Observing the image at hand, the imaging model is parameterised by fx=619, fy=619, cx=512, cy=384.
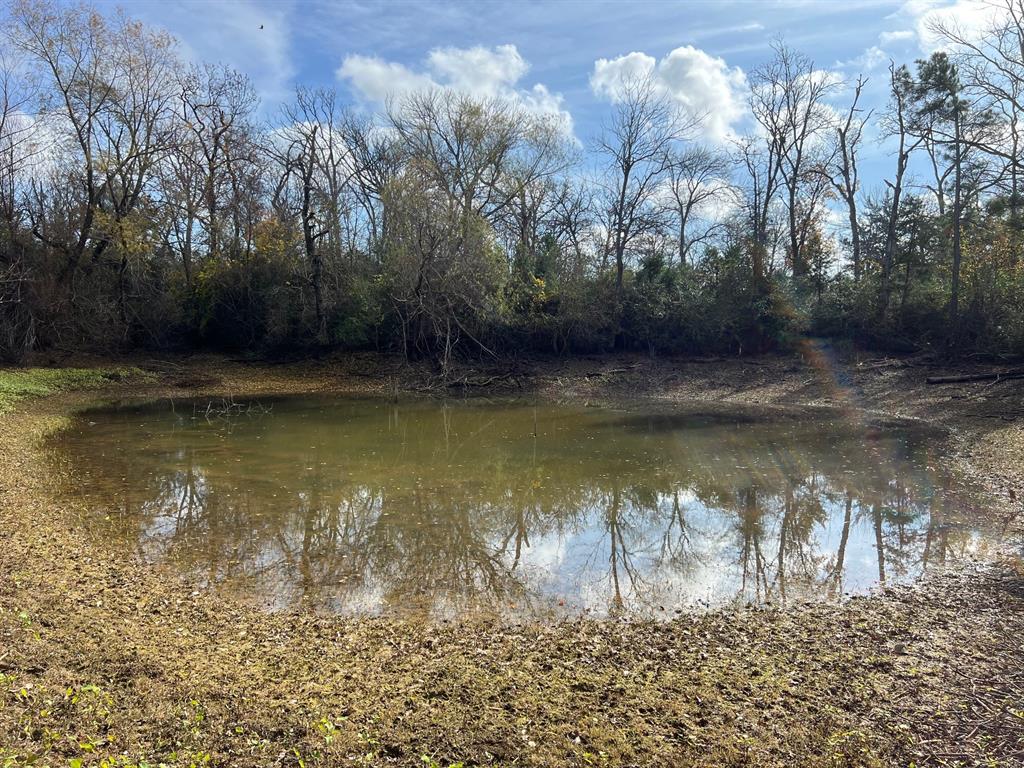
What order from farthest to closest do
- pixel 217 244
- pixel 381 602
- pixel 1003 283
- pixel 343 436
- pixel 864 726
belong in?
pixel 217 244, pixel 1003 283, pixel 343 436, pixel 381 602, pixel 864 726

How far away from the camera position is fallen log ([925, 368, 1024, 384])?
18234mm

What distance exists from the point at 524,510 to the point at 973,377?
16901 mm

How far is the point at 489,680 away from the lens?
4.36 m

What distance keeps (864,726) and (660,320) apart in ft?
75.2

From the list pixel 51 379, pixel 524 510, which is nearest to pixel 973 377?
pixel 524 510

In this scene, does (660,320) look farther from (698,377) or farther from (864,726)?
(864,726)

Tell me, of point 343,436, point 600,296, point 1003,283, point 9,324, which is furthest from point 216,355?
point 1003,283

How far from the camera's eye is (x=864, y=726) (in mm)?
3896

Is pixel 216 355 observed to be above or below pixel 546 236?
below

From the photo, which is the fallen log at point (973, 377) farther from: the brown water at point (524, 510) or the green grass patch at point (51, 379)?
the green grass patch at point (51, 379)

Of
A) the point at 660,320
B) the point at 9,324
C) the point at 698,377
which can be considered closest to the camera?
the point at 9,324

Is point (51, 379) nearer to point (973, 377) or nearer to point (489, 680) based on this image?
point (489, 680)

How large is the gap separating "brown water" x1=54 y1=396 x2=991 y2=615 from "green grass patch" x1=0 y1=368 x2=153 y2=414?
350cm

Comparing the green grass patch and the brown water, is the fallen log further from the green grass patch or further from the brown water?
the green grass patch
